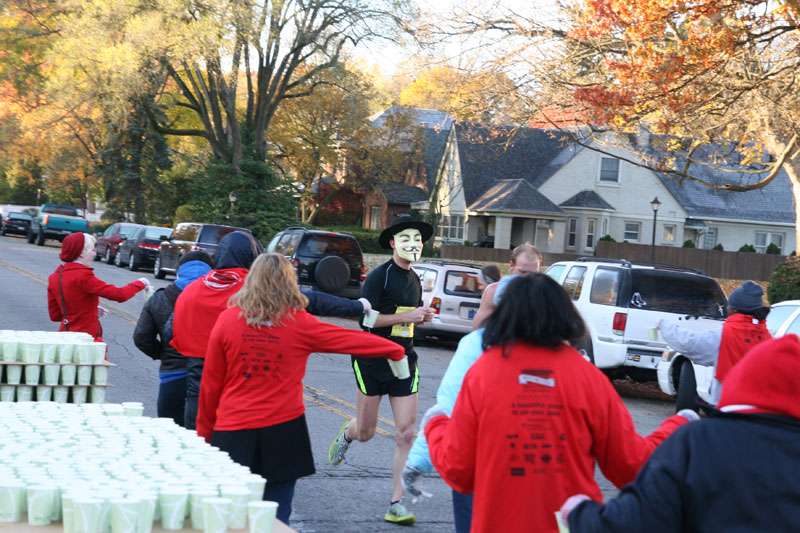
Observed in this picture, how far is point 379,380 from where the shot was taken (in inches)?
266

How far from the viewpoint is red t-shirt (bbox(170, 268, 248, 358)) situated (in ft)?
18.5

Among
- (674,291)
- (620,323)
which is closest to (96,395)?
(620,323)

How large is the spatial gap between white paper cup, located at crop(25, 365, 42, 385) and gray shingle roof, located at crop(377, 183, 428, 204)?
49775 mm

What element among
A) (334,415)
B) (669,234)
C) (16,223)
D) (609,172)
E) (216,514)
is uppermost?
(609,172)

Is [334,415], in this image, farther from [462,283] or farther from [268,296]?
[462,283]

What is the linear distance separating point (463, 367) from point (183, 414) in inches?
119

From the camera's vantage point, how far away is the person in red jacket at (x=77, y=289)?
24.7ft

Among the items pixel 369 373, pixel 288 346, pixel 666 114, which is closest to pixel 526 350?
pixel 288 346

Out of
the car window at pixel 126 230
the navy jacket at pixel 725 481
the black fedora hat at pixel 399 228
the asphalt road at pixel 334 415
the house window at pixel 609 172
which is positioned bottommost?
the asphalt road at pixel 334 415

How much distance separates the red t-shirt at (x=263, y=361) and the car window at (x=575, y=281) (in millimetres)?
9483

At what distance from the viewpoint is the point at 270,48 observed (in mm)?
36906

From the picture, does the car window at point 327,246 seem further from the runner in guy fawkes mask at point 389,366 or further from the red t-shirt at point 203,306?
the red t-shirt at point 203,306

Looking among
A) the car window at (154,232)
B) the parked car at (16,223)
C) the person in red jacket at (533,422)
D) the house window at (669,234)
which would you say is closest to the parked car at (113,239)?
the car window at (154,232)

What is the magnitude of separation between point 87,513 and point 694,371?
29.7 ft
